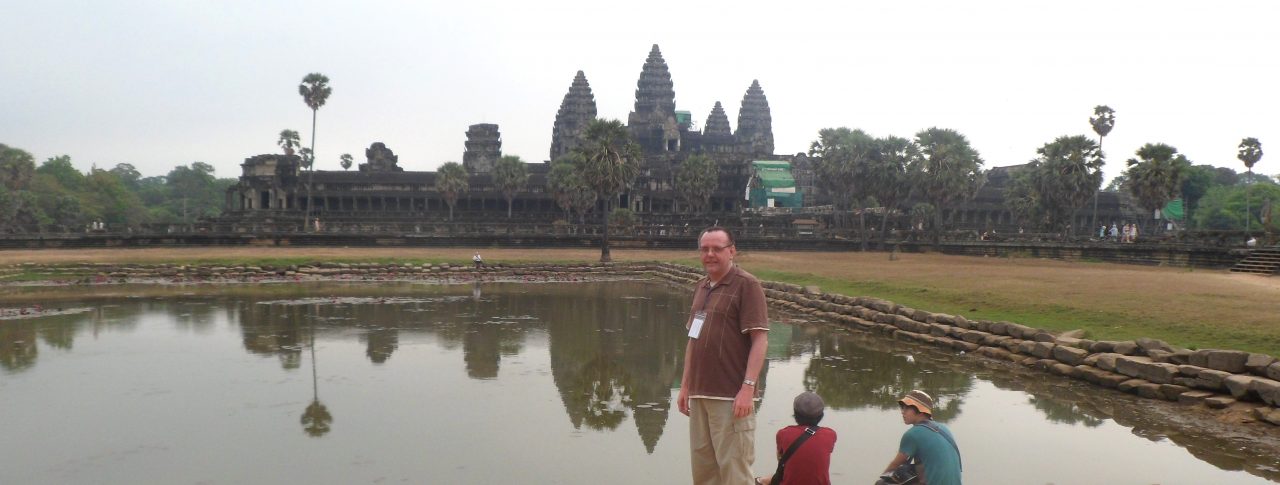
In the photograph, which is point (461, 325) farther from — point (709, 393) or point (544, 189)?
point (544, 189)

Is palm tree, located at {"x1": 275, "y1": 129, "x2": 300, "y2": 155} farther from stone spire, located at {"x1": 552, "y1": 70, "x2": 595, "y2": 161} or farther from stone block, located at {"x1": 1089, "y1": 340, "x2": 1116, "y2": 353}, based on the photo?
stone block, located at {"x1": 1089, "y1": 340, "x2": 1116, "y2": 353}

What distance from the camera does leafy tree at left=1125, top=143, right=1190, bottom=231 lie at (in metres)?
46.6

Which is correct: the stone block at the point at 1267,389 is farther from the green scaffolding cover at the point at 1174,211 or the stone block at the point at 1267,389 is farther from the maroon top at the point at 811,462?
the green scaffolding cover at the point at 1174,211

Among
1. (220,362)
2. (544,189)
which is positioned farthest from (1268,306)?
(544,189)

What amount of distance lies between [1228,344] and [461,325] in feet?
49.4

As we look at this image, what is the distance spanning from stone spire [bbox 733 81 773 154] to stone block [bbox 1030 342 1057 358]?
10998cm

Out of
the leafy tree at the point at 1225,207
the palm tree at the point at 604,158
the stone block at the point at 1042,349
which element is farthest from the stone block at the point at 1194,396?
the leafy tree at the point at 1225,207

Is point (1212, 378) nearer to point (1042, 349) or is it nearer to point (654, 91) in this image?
point (1042, 349)

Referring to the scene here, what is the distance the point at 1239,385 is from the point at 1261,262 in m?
27.1

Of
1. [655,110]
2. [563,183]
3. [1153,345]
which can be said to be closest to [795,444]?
[1153,345]

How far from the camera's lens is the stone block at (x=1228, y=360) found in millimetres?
10859

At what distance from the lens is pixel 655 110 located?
369ft

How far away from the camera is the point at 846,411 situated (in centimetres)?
1095

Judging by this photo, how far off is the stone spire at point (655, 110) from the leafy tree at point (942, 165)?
55.9 metres
